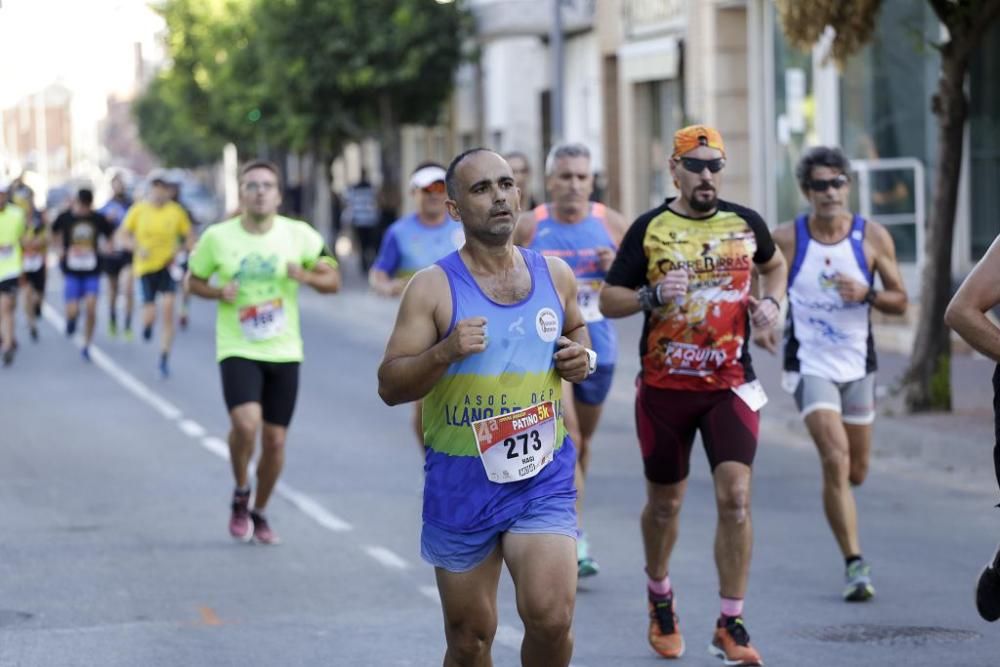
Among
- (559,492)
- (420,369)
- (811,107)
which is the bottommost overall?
(559,492)

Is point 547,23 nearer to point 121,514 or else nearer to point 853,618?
point 121,514

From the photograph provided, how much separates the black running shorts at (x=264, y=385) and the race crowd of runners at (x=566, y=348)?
0.04ft

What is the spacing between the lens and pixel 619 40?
1232 inches

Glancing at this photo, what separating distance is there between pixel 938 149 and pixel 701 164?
7.39 metres

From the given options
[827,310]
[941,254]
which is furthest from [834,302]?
[941,254]

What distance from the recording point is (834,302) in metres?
9.01

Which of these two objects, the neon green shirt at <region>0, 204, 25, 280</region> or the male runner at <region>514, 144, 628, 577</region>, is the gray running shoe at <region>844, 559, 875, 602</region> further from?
the neon green shirt at <region>0, 204, 25, 280</region>

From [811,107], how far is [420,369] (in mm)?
18888

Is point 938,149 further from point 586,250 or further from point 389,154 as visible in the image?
point 389,154

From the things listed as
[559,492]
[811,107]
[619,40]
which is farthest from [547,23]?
[559,492]

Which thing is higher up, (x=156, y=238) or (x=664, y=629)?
(x=156, y=238)

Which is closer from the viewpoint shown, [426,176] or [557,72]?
[426,176]

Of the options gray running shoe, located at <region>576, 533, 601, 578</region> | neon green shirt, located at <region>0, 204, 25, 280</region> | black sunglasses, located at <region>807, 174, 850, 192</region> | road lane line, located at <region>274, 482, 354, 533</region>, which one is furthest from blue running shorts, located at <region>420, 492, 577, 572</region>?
neon green shirt, located at <region>0, 204, 25, 280</region>

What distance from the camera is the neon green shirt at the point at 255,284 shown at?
403 inches
